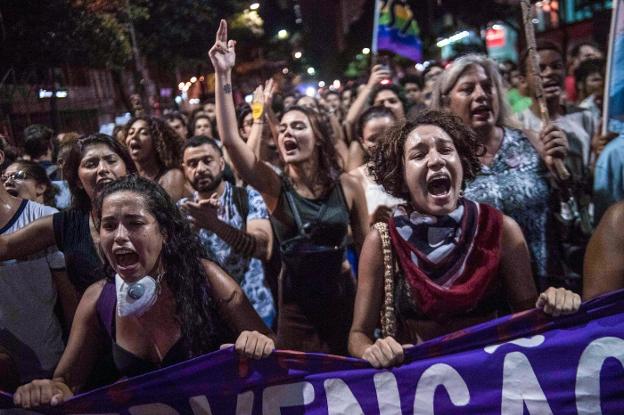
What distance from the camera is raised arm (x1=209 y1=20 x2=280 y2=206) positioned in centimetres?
356

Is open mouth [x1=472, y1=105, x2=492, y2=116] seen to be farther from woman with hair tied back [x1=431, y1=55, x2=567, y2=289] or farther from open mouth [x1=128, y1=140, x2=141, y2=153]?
open mouth [x1=128, y1=140, x2=141, y2=153]

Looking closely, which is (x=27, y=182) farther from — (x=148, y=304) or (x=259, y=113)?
(x=148, y=304)

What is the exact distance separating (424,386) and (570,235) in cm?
140

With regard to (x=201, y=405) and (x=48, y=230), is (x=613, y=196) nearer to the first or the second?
(x=201, y=405)

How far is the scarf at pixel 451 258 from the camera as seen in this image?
237 centimetres

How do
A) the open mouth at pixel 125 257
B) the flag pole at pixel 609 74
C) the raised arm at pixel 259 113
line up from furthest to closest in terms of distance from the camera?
the raised arm at pixel 259 113
the flag pole at pixel 609 74
the open mouth at pixel 125 257

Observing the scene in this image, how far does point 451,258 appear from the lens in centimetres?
241

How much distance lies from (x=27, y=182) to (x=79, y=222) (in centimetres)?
115

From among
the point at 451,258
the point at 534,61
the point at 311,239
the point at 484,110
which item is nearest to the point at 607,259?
the point at 451,258

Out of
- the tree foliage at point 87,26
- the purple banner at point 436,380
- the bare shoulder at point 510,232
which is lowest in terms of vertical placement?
the purple banner at point 436,380

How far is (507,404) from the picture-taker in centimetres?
230

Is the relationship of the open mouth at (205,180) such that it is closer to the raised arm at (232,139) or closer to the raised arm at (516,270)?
the raised arm at (232,139)

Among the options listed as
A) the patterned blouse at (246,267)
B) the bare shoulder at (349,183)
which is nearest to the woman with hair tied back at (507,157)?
the bare shoulder at (349,183)

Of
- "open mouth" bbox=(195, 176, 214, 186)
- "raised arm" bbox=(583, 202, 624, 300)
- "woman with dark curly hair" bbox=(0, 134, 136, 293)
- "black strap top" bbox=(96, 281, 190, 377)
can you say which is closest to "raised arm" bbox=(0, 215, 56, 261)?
"woman with dark curly hair" bbox=(0, 134, 136, 293)
